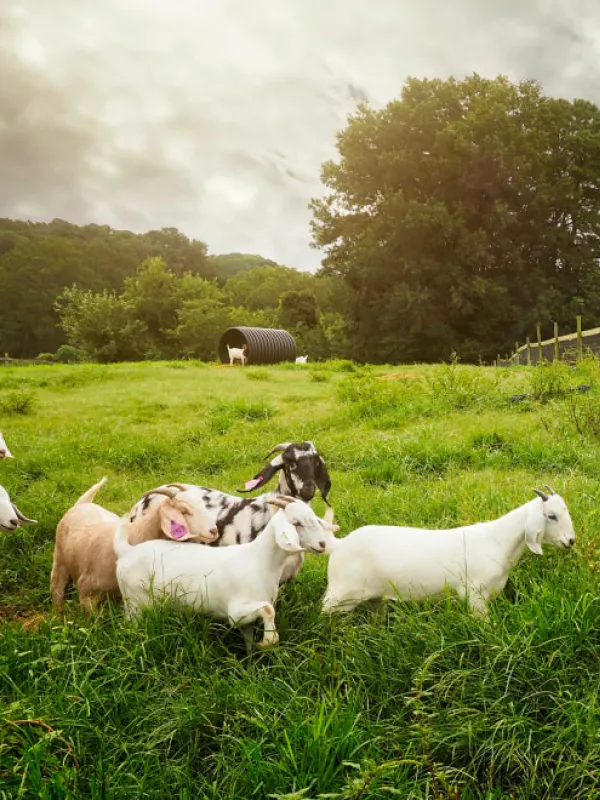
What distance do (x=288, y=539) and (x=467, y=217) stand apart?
113 feet

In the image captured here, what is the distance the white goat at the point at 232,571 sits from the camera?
9.31 feet

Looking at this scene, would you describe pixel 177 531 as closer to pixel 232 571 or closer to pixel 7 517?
pixel 232 571

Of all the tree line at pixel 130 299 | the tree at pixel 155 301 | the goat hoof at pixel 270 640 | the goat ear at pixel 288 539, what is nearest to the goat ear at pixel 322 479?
the goat ear at pixel 288 539

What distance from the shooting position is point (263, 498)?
158 inches

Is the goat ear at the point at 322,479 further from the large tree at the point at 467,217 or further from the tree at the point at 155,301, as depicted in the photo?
the tree at the point at 155,301

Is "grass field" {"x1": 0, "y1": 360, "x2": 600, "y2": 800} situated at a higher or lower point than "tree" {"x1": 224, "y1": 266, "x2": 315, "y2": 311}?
lower

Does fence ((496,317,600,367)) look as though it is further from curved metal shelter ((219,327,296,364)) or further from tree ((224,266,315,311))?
tree ((224,266,315,311))

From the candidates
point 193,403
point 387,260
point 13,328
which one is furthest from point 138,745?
point 13,328

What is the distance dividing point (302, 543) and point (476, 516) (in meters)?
1.90

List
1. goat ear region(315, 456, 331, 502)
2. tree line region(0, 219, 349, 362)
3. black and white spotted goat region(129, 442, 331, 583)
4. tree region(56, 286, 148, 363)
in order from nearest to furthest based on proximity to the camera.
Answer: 1. black and white spotted goat region(129, 442, 331, 583)
2. goat ear region(315, 456, 331, 502)
3. tree region(56, 286, 148, 363)
4. tree line region(0, 219, 349, 362)

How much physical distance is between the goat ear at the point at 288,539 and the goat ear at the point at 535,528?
109 centimetres

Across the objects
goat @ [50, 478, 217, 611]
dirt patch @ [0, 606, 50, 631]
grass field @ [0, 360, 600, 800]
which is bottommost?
dirt patch @ [0, 606, 50, 631]

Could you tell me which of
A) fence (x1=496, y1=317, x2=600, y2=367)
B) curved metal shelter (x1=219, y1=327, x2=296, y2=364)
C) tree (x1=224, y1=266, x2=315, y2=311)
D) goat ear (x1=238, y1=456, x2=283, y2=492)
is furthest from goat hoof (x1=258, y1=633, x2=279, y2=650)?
tree (x1=224, y1=266, x2=315, y2=311)

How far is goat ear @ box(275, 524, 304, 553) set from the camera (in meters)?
2.76
